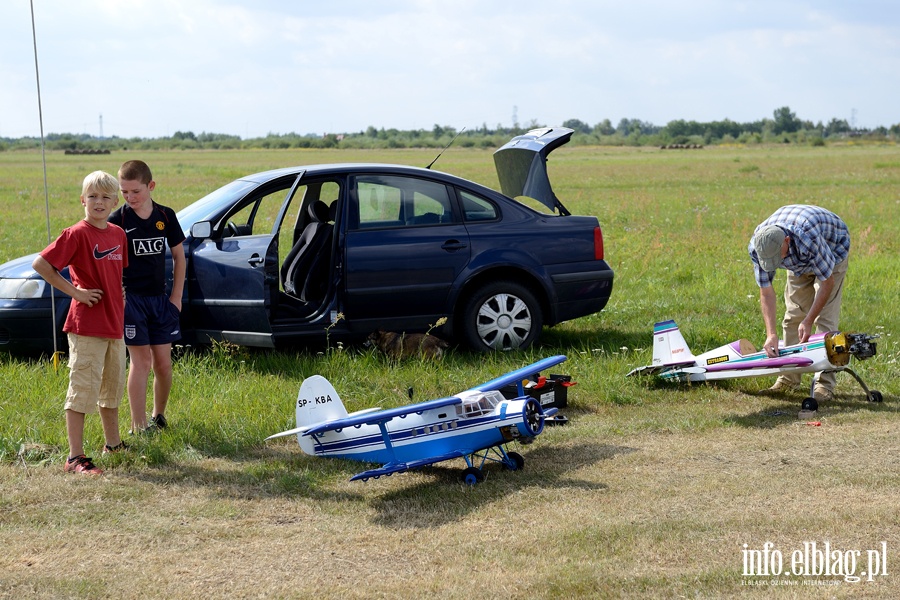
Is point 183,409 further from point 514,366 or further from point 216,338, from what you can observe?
point 514,366

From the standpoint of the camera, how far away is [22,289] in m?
6.77

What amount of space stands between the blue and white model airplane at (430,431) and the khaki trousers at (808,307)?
8.64ft

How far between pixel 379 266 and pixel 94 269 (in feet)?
8.27

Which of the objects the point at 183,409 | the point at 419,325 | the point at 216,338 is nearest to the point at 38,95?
the point at 216,338

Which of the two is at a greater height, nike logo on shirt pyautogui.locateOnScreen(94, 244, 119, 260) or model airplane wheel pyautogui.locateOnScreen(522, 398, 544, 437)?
nike logo on shirt pyautogui.locateOnScreen(94, 244, 119, 260)

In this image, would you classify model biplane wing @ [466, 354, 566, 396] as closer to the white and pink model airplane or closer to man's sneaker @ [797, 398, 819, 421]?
the white and pink model airplane

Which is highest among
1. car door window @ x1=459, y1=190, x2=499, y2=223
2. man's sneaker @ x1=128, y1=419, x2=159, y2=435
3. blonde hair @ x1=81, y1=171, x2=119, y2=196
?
blonde hair @ x1=81, y1=171, x2=119, y2=196

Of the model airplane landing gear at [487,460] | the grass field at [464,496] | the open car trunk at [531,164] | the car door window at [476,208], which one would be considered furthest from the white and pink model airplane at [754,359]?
the model airplane landing gear at [487,460]

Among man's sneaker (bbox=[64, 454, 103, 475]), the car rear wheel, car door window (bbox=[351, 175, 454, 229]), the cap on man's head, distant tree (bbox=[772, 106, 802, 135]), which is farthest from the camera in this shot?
distant tree (bbox=[772, 106, 802, 135])

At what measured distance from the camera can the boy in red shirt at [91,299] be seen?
473 centimetres

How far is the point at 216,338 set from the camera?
22.1 ft

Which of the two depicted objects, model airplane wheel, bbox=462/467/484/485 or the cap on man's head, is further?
the cap on man's head

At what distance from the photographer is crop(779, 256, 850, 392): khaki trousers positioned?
6.41 m

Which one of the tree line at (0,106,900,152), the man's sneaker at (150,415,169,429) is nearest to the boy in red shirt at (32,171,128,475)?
the man's sneaker at (150,415,169,429)
